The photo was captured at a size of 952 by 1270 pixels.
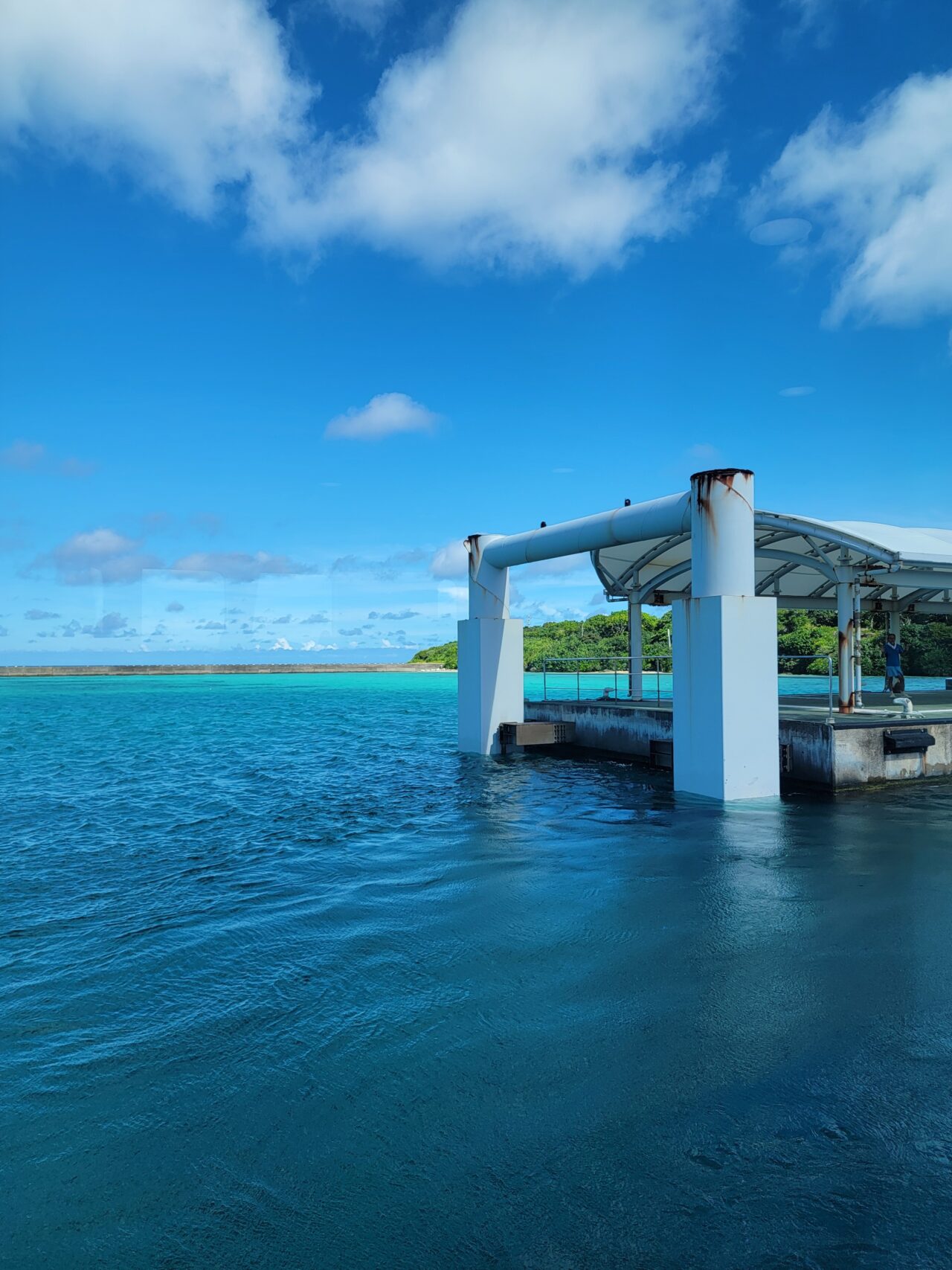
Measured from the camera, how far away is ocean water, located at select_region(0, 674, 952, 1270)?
347 centimetres

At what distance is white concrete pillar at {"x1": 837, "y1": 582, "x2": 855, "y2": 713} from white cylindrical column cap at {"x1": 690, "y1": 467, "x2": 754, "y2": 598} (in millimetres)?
5354

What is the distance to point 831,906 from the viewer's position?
7906 millimetres

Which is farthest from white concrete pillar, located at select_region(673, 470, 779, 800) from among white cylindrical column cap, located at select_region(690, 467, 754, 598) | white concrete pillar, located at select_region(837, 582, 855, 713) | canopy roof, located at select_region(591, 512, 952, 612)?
white concrete pillar, located at select_region(837, 582, 855, 713)

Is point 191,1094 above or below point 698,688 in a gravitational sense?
below

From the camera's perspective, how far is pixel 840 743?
14.3 meters

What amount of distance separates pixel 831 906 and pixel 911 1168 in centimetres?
440

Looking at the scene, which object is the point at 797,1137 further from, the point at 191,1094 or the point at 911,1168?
the point at 191,1094

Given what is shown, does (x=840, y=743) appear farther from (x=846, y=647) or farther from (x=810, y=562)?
(x=810, y=562)

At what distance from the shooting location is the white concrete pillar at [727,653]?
41.8ft

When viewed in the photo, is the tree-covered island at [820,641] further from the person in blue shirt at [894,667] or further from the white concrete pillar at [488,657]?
the white concrete pillar at [488,657]

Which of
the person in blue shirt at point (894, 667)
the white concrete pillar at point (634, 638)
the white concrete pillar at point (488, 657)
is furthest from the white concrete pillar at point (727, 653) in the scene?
the person in blue shirt at point (894, 667)

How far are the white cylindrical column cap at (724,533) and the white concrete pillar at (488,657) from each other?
7.35 m

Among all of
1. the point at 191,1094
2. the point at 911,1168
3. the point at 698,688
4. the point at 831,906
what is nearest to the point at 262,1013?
the point at 191,1094

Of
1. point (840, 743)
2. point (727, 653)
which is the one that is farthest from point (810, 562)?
point (727, 653)
